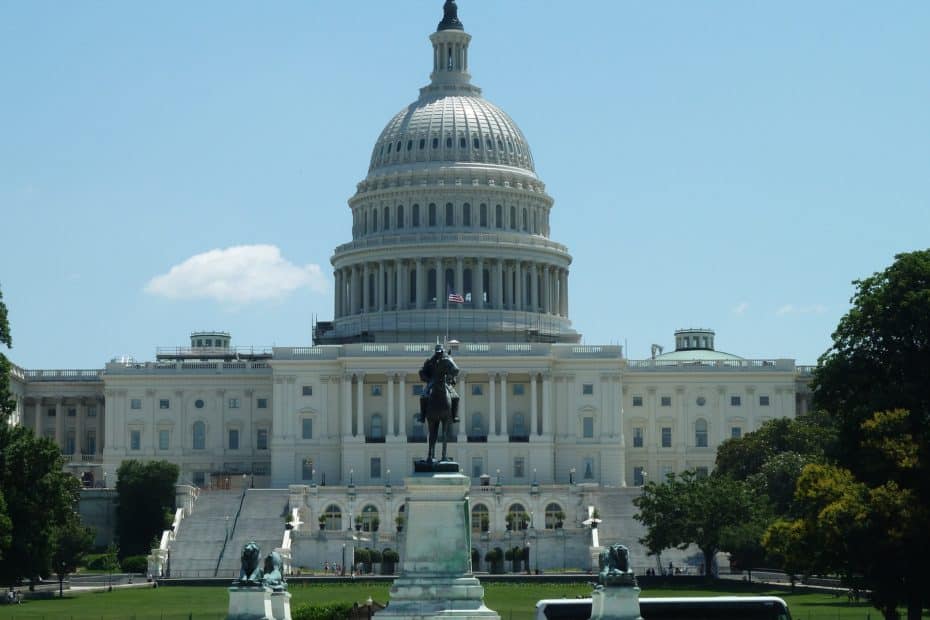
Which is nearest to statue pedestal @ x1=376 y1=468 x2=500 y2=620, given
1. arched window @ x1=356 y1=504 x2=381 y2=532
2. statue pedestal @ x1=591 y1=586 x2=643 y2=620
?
statue pedestal @ x1=591 y1=586 x2=643 y2=620

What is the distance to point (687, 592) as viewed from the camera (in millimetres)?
102562

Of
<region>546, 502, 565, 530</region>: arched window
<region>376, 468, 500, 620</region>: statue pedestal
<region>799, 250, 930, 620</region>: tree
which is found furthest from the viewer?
<region>546, 502, 565, 530</region>: arched window

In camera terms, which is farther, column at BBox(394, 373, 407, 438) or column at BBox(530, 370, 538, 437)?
column at BBox(530, 370, 538, 437)

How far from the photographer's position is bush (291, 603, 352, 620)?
75438 millimetres

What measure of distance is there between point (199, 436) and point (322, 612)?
317ft

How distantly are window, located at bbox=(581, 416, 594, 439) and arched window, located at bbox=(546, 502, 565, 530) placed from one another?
1759 centimetres

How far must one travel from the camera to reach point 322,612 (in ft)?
250

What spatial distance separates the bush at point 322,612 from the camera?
247 ft

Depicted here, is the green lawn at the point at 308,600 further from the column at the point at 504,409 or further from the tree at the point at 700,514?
the column at the point at 504,409

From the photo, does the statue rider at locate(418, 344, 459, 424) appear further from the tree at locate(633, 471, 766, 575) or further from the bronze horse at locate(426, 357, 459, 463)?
the tree at locate(633, 471, 766, 575)

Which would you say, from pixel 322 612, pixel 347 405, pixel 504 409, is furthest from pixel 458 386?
pixel 322 612

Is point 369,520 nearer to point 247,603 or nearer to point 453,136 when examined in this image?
point 453,136

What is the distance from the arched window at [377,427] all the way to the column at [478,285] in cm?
1503

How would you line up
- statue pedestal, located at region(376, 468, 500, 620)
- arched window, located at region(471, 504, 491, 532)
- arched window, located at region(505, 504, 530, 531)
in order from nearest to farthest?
statue pedestal, located at region(376, 468, 500, 620)
arched window, located at region(471, 504, 491, 532)
arched window, located at region(505, 504, 530, 531)
